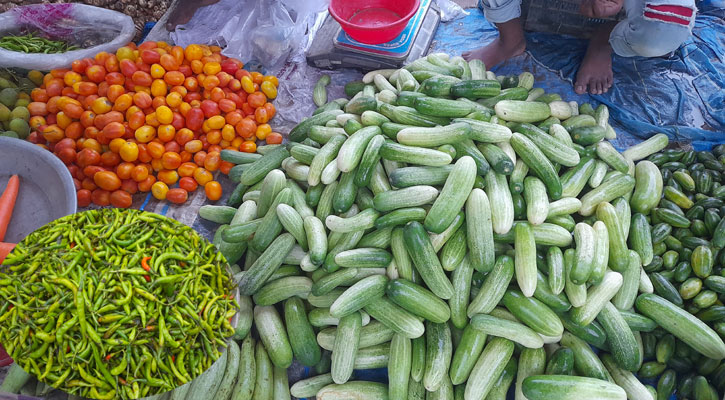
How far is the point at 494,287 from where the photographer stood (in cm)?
205

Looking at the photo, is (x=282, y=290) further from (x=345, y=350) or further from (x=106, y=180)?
(x=106, y=180)

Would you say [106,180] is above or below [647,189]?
below

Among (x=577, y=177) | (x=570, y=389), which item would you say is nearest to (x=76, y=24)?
(x=577, y=177)

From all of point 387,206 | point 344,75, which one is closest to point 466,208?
point 387,206

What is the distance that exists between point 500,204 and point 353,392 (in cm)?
112

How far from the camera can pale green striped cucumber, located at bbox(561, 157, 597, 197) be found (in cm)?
241

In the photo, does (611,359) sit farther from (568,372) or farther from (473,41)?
(473,41)

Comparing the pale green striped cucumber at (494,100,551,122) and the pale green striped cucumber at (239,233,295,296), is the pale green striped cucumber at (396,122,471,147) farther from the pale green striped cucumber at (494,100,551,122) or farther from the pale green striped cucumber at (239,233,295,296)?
the pale green striped cucumber at (239,233,295,296)

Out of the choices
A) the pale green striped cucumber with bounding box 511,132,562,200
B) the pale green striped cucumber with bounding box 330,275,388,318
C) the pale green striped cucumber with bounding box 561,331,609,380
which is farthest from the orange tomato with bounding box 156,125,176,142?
the pale green striped cucumber with bounding box 561,331,609,380

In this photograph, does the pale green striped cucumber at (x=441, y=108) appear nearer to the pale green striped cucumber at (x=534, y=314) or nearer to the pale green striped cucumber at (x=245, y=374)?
the pale green striped cucumber at (x=534, y=314)

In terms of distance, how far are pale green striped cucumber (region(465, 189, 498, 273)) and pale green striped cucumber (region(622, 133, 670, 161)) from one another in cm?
133

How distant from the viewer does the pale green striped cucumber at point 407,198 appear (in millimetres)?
2182

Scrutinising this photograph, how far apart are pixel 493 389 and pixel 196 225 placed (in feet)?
6.62

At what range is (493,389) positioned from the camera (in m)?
2.00
